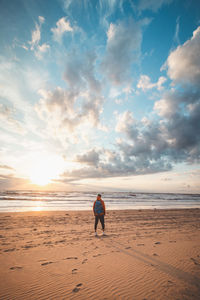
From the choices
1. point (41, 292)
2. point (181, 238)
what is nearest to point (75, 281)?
point (41, 292)

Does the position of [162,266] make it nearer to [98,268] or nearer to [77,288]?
[98,268]

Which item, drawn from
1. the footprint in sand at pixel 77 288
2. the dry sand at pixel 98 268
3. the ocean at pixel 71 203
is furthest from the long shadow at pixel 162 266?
the ocean at pixel 71 203

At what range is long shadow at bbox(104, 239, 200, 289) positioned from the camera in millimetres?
4098

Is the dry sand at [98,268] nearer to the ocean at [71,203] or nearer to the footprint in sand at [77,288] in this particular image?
the footprint in sand at [77,288]

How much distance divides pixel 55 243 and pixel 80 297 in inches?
149

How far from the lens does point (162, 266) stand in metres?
4.79

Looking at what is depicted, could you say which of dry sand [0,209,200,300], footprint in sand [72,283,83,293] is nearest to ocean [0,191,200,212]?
dry sand [0,209,200,300]

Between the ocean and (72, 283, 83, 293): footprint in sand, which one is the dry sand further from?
the ocean

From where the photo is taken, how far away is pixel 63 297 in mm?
3383

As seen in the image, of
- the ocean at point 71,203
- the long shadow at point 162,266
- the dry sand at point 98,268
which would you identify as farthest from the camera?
the ocean at point 71,203

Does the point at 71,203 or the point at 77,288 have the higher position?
the point at 77,288

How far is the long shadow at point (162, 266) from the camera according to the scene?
4098 mm

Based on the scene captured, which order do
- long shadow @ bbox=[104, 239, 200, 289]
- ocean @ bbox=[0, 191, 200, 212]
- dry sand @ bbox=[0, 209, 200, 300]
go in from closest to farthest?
dry sand @ bbox=[0, 209, 200, 300] → long shadow @ bbox=[104, 239, 200, 289] → ocean @ bbox=[0, 191, 200, 212]

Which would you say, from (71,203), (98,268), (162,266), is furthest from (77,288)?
(71,203)
